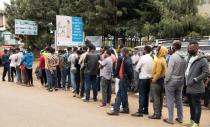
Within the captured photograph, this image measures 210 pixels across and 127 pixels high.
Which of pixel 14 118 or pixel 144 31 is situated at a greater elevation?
pixel 144 31

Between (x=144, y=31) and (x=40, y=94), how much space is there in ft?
25.6

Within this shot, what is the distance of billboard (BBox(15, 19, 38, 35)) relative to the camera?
3256cm

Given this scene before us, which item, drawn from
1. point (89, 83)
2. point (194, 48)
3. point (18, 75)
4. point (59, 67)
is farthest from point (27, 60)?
point (194, 48)

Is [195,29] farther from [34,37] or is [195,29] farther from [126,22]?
[34,37]

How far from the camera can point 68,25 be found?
22516 millimetres

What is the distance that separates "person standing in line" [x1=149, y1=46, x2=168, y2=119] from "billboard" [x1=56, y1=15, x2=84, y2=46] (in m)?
11.9

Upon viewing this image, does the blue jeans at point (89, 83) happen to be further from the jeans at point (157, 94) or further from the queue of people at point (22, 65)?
the queue of people at point (22, 65)

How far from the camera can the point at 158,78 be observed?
11.0 meters

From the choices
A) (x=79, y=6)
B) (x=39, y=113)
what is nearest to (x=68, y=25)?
(x=79, y=6)

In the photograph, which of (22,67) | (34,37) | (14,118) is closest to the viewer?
(14,118)

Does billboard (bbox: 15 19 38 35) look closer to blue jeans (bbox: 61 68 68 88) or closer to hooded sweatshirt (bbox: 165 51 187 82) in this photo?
blue jeans (bbox: 61 68 68 88)

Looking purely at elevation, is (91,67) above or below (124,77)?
above

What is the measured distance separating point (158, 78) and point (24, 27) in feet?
77.4

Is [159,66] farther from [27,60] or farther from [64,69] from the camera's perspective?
[27,60]
